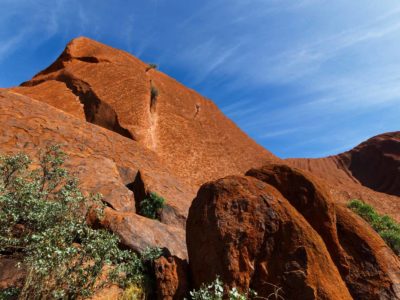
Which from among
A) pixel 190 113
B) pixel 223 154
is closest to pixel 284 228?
pixel 223 154

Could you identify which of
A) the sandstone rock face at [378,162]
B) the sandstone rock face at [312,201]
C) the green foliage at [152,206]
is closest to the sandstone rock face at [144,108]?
the green foliage at [152,206]

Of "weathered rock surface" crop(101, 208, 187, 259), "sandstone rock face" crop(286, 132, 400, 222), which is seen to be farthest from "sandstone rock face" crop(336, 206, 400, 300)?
"sandstone rock face" crop(286, 132, 400, 222)

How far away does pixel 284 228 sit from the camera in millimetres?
7348

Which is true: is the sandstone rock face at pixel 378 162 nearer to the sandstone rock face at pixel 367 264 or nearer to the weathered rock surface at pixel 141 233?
the sandstone rock face at pixel 367 264

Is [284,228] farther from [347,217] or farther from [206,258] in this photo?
[347,217]

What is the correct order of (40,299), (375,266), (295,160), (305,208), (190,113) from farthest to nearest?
(295,160), (190,113), (305,208), (375,266), (40,299)

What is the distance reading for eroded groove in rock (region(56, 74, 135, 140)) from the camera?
24.8m

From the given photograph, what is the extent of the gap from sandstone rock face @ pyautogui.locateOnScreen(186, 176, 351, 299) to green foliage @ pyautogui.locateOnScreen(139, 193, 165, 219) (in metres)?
5.38

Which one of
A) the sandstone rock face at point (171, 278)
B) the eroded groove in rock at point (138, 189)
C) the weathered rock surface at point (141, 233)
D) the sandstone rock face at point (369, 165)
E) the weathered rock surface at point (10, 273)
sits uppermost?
the sandstone rock face at point (369, 165)

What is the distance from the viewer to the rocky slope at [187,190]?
23.6 ft

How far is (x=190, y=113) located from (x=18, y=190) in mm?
26144

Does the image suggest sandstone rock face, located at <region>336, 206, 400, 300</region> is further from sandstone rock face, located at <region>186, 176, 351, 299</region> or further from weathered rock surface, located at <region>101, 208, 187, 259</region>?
weathered rock surface, located at <region>101, 208, 187, 259</region>

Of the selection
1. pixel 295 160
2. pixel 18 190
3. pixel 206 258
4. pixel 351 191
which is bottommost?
pixel 206 258

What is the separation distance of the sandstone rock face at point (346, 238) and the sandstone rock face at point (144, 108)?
16.7 m
